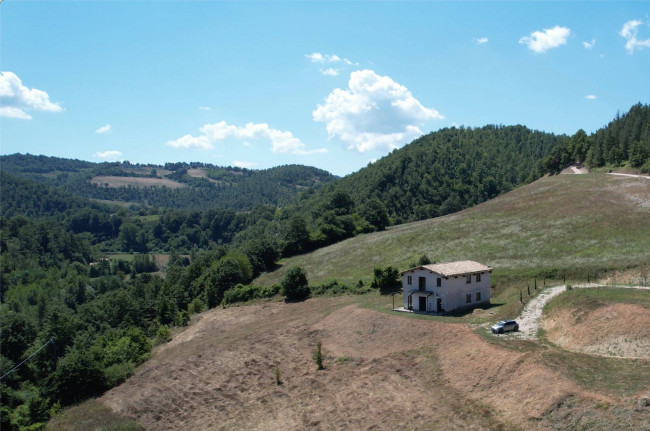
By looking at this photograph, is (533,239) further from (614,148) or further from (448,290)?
(614,148)

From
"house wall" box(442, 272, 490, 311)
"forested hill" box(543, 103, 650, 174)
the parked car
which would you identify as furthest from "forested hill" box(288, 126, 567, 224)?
the parked car

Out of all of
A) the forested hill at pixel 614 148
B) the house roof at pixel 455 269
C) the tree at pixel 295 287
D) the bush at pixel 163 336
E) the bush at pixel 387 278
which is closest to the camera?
the house roof at pixel 455 269

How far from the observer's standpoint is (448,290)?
48.2 metres

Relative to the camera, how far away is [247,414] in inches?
1425

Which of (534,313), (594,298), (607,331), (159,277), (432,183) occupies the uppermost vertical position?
(432,183)

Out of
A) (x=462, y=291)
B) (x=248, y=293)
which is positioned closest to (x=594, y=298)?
(x=462, y=291)

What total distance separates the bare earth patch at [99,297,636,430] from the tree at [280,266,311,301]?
9.97 metres

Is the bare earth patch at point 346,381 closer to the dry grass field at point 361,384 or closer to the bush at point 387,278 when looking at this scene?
the dry grass field at point 361,384

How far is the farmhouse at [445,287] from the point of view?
4834 cm

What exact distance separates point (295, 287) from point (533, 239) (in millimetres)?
34663

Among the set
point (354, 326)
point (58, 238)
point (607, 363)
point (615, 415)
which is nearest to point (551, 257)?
point (354, 326)

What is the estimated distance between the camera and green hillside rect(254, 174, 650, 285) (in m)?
57.2

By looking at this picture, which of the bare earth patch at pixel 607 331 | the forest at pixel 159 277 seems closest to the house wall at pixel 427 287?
the forest at pixel 159 277

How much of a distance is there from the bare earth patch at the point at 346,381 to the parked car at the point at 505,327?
194 centimetres
